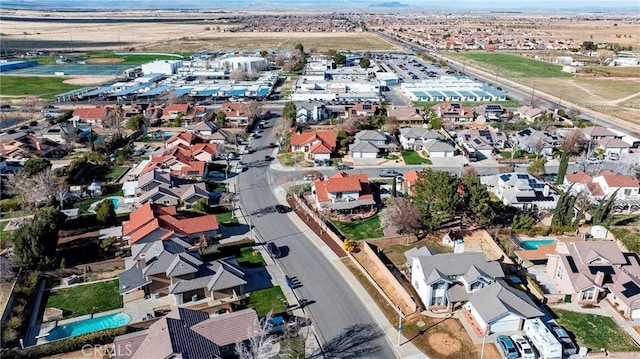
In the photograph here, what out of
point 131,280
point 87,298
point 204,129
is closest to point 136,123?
point 204,129

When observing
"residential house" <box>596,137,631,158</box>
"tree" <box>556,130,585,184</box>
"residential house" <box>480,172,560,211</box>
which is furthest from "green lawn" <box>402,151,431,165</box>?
"residential house" <box>596,137,631,158</box>

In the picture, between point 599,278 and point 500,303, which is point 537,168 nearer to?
point 599,278

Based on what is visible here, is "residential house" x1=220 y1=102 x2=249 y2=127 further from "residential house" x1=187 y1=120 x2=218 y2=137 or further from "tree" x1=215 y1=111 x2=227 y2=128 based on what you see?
"residential house" x1=187 y1=120 x2=218 y2=137

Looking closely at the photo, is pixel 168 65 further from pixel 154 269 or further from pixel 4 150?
pixel 154 269

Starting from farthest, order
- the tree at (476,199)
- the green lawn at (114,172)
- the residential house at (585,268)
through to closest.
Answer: the green lawn at (114,172) → the tree at (476,199) → the residential house at (585,268)

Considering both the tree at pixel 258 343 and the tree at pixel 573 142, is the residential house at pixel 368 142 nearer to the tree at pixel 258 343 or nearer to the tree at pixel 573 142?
the tree at pixel 573 142

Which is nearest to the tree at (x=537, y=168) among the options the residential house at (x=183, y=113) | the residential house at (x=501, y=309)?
the residential house at (x=501, y=309)
